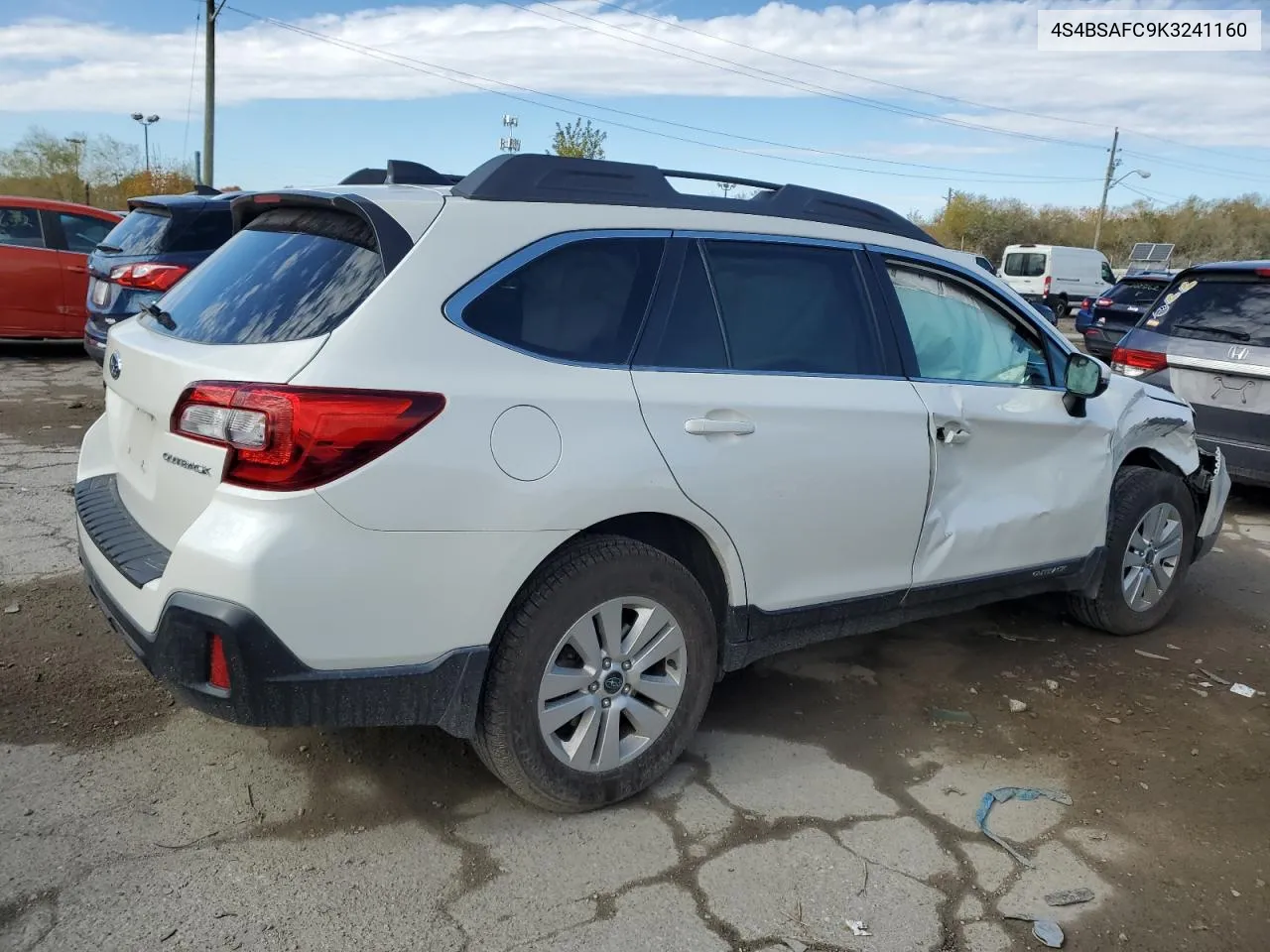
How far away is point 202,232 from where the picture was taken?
8.34 metres

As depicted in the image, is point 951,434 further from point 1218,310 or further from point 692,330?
point 1218,310

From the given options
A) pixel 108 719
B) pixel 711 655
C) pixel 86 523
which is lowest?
pixel 108 719

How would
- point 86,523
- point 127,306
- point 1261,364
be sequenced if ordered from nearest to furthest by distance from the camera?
point 86,523 < point 1261,364 < point 127,306

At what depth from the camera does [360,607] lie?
2.44 m

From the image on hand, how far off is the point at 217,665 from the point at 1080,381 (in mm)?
3318

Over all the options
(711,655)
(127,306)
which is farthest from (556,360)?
(127,306)

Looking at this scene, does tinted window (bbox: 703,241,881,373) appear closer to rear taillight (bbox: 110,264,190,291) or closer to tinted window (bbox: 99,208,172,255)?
rear taillight (bbox: 110,264,190,291)

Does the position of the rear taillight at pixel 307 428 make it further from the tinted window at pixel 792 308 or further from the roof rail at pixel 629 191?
the tinted window at pixel 792 308

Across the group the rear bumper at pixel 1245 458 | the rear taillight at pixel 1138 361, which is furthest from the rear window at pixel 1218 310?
the rear bumper at pixel 1245 458

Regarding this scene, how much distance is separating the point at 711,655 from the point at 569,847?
70 centimetres

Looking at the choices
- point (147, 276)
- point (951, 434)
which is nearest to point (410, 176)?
point (951, 434)

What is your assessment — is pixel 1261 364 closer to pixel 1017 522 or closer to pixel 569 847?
pixel 1017 522

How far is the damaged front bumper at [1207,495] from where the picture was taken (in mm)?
4930

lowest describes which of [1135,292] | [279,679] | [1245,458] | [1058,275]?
[279,679]
